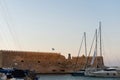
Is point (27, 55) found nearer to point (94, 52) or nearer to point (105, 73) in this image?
point (94, 52)

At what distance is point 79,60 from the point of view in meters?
63.7

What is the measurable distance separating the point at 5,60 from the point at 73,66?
12.4 m

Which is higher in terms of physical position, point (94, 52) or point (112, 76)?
point (94, 52)

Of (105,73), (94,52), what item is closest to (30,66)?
(94,52)

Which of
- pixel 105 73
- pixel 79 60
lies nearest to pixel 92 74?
pixel 105 73

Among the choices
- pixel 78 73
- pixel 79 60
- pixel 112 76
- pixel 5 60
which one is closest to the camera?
pixel 112 76

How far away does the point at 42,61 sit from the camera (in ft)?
204

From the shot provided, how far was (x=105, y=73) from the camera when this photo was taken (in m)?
48.8

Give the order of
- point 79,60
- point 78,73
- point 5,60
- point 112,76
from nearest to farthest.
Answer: point 112,76 → point 78,73 → point 5,60 → point 79,60

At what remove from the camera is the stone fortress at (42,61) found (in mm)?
59244

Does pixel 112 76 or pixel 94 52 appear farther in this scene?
pixel 94 52

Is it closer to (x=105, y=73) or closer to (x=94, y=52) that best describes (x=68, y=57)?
(x=94, y=52)

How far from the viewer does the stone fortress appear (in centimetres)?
5924

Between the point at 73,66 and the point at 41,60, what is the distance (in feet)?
19.8
